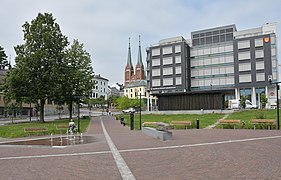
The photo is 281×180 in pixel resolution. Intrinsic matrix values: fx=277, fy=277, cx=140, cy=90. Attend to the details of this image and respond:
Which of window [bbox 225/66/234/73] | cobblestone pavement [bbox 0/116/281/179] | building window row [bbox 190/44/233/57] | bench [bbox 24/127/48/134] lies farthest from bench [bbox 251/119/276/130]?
building window row [bbox 190/44/233/57]

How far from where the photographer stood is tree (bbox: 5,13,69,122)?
33.9 meters

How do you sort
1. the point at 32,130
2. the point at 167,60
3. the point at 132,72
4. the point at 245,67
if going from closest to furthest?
the point at 32,130 → the point at 245,67 → the point at 167,60 → the point at 132,72

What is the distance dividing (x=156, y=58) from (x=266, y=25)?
102ft

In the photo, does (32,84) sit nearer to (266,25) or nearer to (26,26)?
(26,26)

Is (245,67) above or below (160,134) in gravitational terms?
above

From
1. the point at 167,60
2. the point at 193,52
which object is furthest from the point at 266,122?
the point at 193,52

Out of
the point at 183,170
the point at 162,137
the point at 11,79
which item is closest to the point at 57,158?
the point at 183,170

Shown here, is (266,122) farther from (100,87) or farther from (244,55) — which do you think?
(100,87)

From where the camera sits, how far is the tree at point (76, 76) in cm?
3641

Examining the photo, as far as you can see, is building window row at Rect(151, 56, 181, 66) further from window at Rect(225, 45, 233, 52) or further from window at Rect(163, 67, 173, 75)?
window at Rect(225, 45, 233, 52)

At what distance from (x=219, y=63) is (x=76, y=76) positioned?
49595 millimetres

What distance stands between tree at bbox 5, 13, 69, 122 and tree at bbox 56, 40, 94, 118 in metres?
1.06

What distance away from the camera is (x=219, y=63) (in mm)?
77688

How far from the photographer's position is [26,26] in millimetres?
37719
